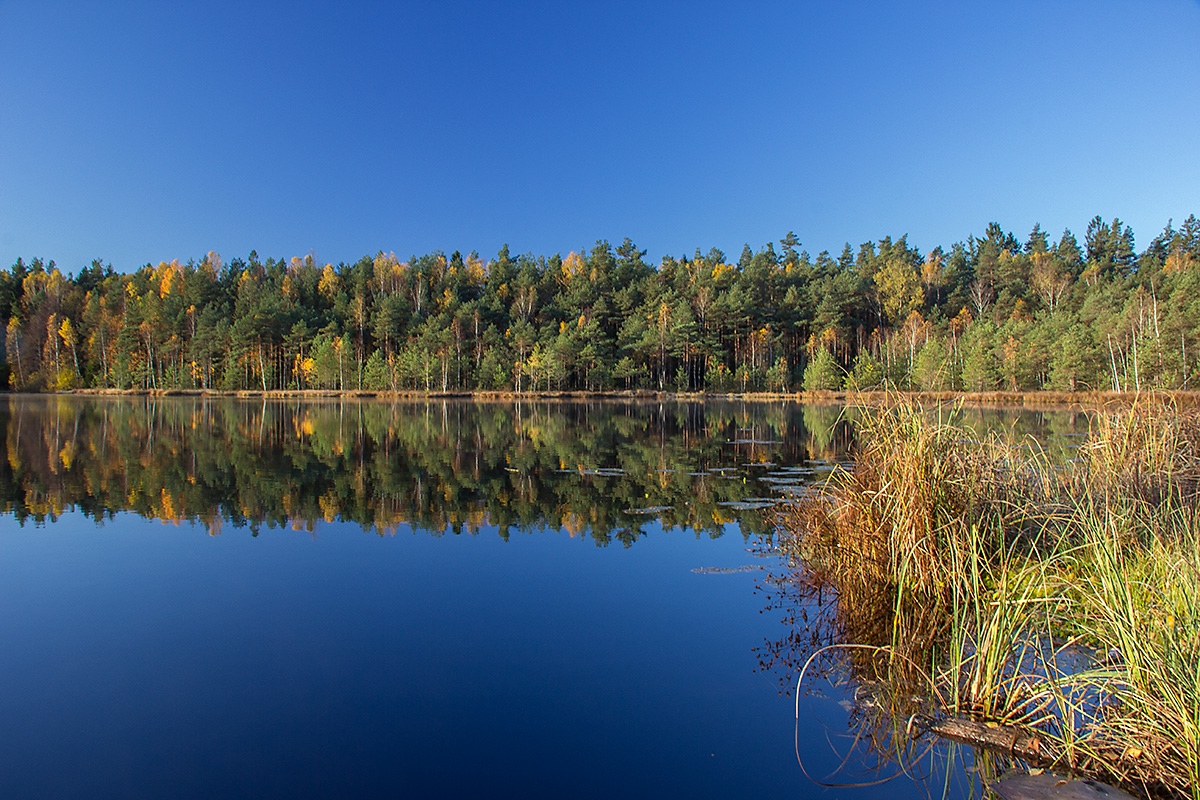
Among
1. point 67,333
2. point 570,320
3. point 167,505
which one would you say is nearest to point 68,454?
point 167,505

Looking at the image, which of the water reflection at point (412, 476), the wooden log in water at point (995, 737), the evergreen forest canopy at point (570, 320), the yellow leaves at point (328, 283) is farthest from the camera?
the yellow leaves at point (328, 283)

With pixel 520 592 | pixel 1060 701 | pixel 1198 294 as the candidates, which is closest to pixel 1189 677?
pixel 1060 701

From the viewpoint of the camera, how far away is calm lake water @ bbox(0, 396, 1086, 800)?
404cm

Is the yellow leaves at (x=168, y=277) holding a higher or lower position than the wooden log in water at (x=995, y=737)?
higher

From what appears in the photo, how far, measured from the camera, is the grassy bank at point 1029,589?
141 inches

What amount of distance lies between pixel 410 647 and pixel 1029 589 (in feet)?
14.7

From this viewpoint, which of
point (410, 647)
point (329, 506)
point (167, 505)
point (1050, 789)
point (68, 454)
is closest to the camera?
point (1050, 789)

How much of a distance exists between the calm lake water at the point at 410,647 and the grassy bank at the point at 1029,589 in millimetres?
565

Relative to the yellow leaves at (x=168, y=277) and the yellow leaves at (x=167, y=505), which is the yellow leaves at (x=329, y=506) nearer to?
the yellow leaves at (x=167, y=505)

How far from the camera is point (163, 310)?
76.9 meters

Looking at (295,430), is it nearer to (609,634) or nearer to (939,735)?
(609,634)

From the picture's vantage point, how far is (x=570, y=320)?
83.7 meters

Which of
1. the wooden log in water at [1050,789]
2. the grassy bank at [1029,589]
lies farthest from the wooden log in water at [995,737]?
the wooden log in water at [1050,789]

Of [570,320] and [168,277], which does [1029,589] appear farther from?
[168,277]
